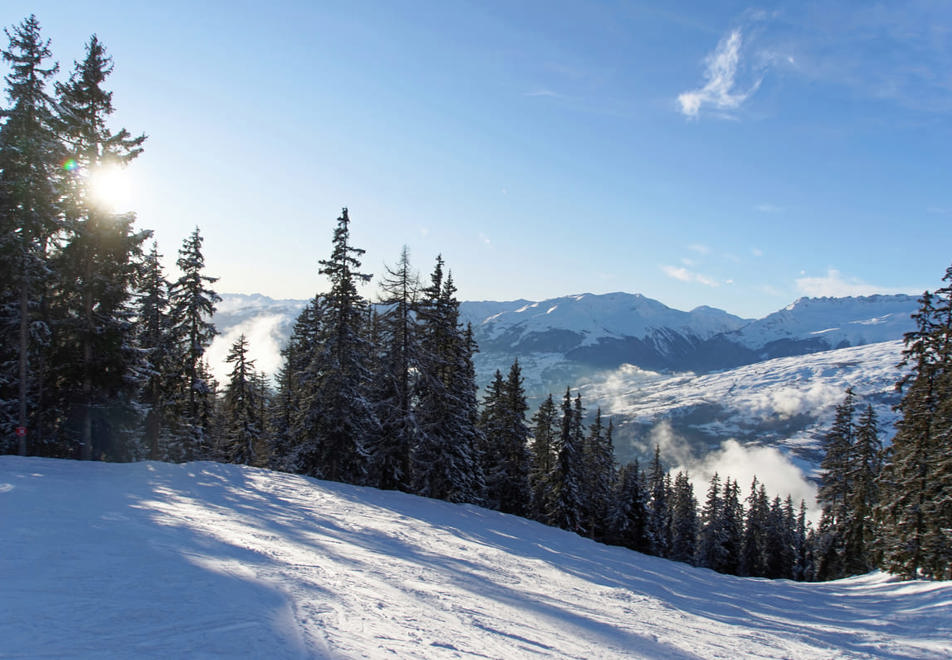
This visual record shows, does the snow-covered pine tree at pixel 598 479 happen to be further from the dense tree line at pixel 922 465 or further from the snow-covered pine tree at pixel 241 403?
the snow-covered pine tree at pixel 241 403

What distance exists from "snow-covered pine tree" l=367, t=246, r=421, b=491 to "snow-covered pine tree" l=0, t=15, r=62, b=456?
14868mm

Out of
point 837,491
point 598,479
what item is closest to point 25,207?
point 598,479

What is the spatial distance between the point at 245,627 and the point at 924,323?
32143mm

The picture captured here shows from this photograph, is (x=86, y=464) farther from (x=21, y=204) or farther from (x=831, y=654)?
(x=831, y=654)

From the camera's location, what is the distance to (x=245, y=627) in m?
5.64

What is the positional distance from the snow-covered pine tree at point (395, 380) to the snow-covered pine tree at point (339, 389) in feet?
2.74

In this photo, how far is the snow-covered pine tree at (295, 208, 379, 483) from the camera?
26500 mm

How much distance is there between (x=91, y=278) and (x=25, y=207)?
357 centimetres

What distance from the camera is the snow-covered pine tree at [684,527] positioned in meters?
60.4

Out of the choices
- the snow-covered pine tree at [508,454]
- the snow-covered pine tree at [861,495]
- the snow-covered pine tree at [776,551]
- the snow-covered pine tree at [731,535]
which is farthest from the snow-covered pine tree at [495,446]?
the snow-covered pine tree at [776,551]

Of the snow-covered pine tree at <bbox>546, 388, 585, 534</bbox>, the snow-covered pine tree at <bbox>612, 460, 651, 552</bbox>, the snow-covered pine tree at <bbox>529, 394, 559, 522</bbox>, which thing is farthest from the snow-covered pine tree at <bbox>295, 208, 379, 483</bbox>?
the snow-covered pine tree at <bbox>612, 460, 651, 552</bbox>

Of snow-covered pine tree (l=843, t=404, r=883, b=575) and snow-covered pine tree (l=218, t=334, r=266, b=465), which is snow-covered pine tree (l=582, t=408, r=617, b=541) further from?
snow-covered pine tree (l=218, t=334, r=266, b=465)

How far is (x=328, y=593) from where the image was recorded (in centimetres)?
734

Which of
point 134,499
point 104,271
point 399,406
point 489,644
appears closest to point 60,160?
point 104,271
